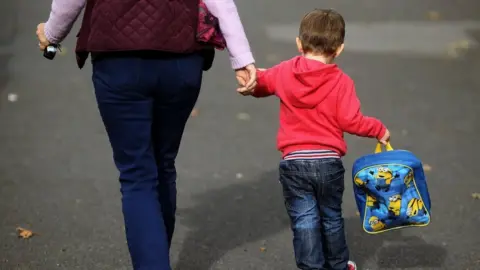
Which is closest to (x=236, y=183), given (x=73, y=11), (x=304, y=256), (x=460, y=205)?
(x=460, y=205)

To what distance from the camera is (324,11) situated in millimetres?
4098

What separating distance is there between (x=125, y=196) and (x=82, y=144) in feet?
10.5

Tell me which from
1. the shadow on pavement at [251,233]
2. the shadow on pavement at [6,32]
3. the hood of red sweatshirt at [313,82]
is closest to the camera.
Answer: the hood of red sweatshirt at [313,82]

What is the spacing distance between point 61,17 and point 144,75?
0.42m

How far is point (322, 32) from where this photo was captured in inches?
159

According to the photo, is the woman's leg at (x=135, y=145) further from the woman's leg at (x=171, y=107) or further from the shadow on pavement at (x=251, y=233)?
the shadow on pavement at (x=251, y=233)

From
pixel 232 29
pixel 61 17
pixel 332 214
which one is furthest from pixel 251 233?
pixel 61 17

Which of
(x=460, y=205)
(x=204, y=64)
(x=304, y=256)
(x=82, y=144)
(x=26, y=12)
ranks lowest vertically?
(x=26, y=12)

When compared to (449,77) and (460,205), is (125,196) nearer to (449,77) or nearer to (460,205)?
(460,205)

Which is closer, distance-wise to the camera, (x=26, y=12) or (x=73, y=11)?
(x=73, y=11)

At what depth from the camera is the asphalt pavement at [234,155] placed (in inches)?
201

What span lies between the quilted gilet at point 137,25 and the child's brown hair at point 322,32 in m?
0.61

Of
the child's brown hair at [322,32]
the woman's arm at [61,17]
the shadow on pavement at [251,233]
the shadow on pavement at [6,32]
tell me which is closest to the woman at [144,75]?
the woman's arm at [61,17]

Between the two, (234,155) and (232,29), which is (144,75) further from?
(234,155)
